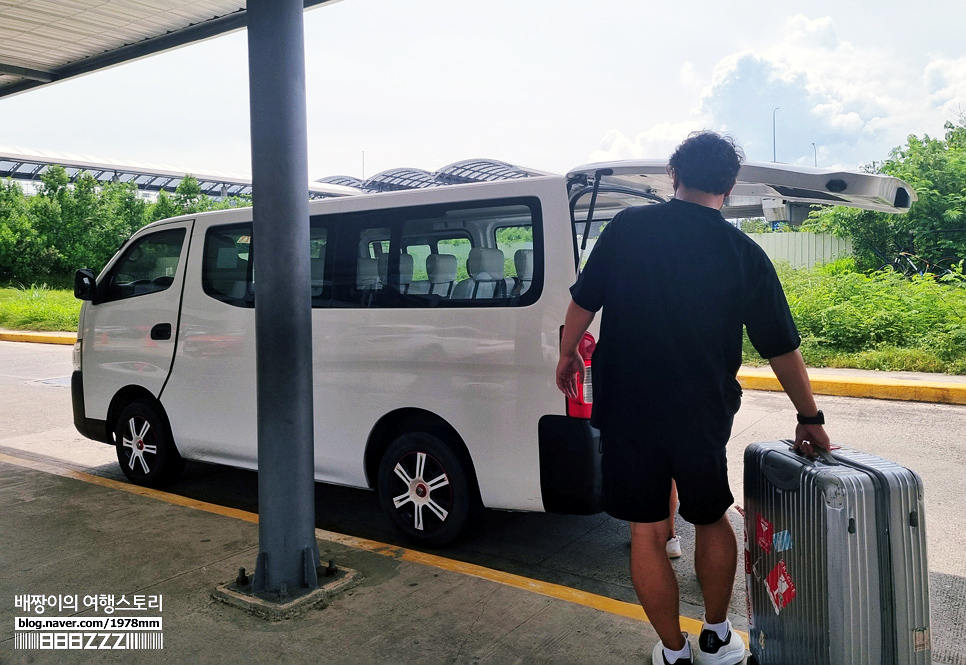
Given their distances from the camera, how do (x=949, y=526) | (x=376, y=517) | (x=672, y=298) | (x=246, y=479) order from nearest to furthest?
1. (x=672, y=298)
2. (x=949, y=526)
3. (x=376, y=517)
4. (x=246, y=479)

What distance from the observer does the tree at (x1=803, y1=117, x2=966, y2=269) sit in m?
18.1

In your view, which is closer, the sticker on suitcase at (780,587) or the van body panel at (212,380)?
the sticker on suitcase at (780,587)

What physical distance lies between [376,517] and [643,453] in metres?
2.87

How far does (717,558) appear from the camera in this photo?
290cm

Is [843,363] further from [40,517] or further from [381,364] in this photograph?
[40,517]

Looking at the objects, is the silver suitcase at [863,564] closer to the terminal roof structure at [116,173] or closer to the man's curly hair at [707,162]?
the man's curly hair at [707,162]

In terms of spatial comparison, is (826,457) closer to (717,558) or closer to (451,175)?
(717,558)

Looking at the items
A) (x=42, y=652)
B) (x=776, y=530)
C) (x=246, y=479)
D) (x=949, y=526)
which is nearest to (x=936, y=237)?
(x=949, y=526)

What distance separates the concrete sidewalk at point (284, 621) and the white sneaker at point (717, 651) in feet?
0.66

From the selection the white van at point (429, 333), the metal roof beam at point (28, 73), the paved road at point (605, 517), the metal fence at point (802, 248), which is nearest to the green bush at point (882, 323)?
the paved road at point (605, 517)

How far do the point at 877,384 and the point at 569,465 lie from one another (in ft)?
21.7

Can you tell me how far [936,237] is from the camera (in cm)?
1842

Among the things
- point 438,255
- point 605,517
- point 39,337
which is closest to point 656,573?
point 438,255

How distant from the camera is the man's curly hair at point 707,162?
9.27ft
